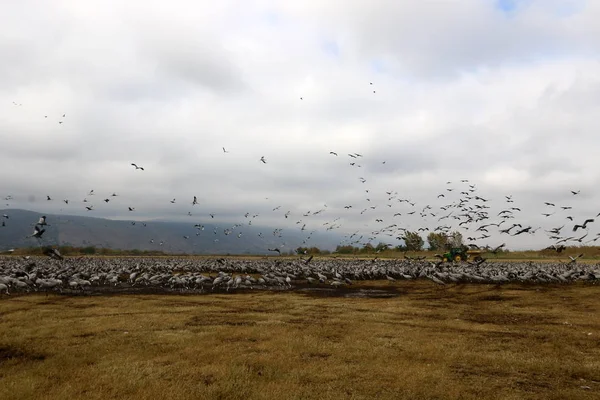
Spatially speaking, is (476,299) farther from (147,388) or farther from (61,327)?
(61,327)

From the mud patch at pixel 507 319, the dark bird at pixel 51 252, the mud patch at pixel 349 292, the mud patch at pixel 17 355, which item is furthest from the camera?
the mud patch at pixel 349 292

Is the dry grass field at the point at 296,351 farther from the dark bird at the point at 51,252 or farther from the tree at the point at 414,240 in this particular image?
the tree at the point at 414,240

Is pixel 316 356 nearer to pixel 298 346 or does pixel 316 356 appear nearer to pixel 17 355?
pixel 298 346

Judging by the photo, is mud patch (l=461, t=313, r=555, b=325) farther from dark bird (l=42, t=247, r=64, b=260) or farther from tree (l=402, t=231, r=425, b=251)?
tree (l=402, t=231, r=425, b=251)

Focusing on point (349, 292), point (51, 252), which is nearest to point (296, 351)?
point (51, 252)

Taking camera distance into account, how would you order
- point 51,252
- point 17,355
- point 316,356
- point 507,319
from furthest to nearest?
point 51,252
point 507,319
point 316,356
point 17,355

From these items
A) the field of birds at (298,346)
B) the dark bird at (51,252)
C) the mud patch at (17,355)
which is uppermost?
the dark bird at (51,252)

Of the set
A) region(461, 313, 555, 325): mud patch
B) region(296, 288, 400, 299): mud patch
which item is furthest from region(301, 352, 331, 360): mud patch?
region(296, 288, 400, 299): mud patch

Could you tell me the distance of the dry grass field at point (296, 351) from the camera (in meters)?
9.82

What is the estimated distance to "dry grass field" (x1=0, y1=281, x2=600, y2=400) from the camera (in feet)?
32.2

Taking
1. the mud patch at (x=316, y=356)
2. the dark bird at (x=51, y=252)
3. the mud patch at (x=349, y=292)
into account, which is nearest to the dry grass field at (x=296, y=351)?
the mud patch at (x=316, y=356)

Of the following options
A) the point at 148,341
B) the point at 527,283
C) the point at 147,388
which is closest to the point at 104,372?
the point at 147,388

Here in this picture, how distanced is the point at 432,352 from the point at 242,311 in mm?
11515

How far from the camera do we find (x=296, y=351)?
43.1ft
